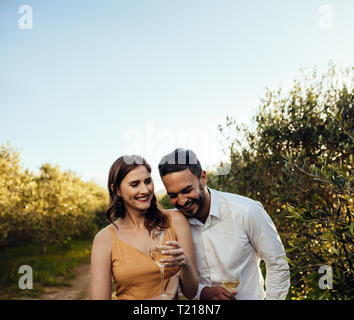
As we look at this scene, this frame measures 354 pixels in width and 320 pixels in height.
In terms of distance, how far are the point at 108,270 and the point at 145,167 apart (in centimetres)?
102

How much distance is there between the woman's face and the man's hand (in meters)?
0.93

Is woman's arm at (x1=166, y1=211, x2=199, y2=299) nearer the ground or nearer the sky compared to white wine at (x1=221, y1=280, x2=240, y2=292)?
nearer the sky

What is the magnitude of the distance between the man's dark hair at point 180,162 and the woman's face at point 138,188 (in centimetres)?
24

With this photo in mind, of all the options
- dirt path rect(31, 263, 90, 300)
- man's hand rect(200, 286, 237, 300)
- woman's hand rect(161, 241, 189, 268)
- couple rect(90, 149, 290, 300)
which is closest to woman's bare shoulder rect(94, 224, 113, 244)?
couple rect(90, 149, 290, 300)

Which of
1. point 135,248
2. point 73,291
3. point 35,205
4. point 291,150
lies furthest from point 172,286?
point 35,205

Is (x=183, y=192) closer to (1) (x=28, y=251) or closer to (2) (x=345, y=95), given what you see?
(2) (x=345, y=95)

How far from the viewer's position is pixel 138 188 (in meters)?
2.94

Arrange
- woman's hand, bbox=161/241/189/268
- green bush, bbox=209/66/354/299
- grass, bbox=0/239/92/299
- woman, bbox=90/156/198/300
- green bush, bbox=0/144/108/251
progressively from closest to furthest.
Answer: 1. woman's hand, bbox=161/241/189/268
2. woman, bbox=90/156/198/300
3. green bush, bbox=209/66/354/299
4. grass, bbox=0/239/92/299
5. green bush, bbox=0/144/108/251

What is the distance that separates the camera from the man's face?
8.92 feet

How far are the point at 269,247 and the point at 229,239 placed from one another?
392mm

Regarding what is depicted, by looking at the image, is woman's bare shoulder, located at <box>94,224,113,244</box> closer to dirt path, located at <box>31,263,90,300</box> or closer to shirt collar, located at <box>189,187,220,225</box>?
shirt collar, located at <box>189,187,220,225</box>

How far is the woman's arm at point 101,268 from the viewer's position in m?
2.70

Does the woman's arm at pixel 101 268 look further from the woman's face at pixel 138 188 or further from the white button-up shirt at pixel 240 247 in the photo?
the white button-up shirt at pixel 240 247
